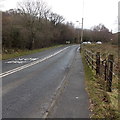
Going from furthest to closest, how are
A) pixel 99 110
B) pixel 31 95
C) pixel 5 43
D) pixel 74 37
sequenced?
pixel 74 37, pixel 5 43, pixel 31 95, pixel 99 110

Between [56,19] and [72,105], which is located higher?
[56,19]

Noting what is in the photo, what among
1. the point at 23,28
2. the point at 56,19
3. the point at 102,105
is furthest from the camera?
the point at 56,19

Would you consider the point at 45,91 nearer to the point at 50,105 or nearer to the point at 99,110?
the point at 50,105

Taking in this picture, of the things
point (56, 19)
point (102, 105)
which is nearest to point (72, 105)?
point (102, 105)

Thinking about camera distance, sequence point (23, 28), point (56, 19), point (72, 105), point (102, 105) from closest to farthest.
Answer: point (102, 105)
point (72, 105)
point (23, 28)
point (56, 19)

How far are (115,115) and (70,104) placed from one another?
169cm

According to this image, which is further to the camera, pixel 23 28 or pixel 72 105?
pixel 23 28

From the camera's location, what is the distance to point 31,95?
8836 mm

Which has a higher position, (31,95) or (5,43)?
(5,43)

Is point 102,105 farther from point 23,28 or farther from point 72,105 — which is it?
point 23,28

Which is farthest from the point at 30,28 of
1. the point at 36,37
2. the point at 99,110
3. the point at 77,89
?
the point at 99,110

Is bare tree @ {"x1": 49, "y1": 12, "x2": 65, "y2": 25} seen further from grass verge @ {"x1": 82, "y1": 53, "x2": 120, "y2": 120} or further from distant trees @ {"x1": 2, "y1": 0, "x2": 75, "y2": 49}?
grass verge @ {"x1": 82, "y1": 53, "x2": 120, "y2": 120}

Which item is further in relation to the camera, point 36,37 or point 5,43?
point 36,37

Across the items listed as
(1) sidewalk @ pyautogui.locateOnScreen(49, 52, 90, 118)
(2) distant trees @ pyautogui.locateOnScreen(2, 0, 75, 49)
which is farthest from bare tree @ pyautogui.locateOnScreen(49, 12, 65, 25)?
(1) sidewalk @ pyautogui.locateOnScreen(49, 52, 90, 118)
